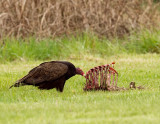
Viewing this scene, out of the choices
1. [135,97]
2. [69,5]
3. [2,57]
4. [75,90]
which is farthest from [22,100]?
[69,5]

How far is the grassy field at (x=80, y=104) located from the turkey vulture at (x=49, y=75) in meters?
0.20

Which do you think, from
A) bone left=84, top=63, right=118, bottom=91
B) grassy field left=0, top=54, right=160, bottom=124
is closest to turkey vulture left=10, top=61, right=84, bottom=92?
grassy field left=0, top=54, right=160, bottom=124

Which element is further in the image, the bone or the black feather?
the bone

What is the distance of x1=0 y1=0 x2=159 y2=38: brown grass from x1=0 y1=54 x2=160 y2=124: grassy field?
3711mm

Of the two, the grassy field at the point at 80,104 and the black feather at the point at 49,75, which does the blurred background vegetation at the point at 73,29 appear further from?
the black feather at the point at 49,75

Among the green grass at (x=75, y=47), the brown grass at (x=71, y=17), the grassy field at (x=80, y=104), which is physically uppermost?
the brown grass at (x=71, y=17)

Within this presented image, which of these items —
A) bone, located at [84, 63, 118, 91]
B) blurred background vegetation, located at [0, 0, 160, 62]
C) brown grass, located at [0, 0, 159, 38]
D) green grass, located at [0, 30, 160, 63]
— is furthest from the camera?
brown grass, located at [0, 0, 159, 38]

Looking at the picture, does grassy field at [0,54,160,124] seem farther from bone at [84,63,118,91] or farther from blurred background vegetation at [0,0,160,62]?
blurred background vegetation at [0,0,160,62]

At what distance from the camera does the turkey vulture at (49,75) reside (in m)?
7.33

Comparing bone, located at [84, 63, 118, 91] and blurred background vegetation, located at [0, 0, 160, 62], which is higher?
blurred background vegetation, located at [0, 0, 160, 62]

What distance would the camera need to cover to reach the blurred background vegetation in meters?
12.8

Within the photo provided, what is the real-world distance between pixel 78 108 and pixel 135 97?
4.48 feet

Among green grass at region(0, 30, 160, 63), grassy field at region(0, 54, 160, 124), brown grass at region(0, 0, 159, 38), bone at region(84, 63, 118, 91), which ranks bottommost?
grassy field at region(0, 54, 160, 124)

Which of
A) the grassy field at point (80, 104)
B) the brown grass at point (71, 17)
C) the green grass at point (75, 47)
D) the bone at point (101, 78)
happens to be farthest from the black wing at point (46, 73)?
the brown grass at point (71, 17)
